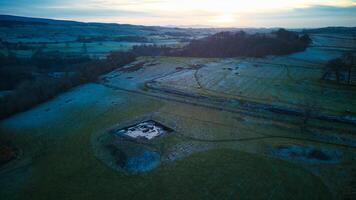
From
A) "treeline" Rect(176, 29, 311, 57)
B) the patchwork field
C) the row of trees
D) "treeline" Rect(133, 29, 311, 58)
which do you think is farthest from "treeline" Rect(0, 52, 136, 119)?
the row of trees

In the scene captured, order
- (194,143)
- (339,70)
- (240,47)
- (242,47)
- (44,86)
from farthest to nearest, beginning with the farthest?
(240,47), (242,47), (44,86), (339,70), (194,143)

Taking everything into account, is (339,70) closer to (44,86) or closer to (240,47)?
(240,47)

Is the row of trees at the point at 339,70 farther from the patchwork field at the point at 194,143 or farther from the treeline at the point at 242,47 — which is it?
the treeline at the point at 242,47

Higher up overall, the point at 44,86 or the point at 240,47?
the point at 240,47

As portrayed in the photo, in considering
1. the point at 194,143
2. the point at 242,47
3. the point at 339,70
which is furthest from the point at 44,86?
the point at 242,47

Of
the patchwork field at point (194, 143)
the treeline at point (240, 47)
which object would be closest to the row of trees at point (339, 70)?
the patchwork field at point (194, 143)

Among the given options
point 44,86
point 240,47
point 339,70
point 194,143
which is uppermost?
point 240,47

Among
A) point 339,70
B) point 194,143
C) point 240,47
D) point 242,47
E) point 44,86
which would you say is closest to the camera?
point 194,143

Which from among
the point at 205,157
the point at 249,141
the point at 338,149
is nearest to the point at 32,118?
the point at 205,157

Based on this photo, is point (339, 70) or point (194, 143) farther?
point (339, 70)
